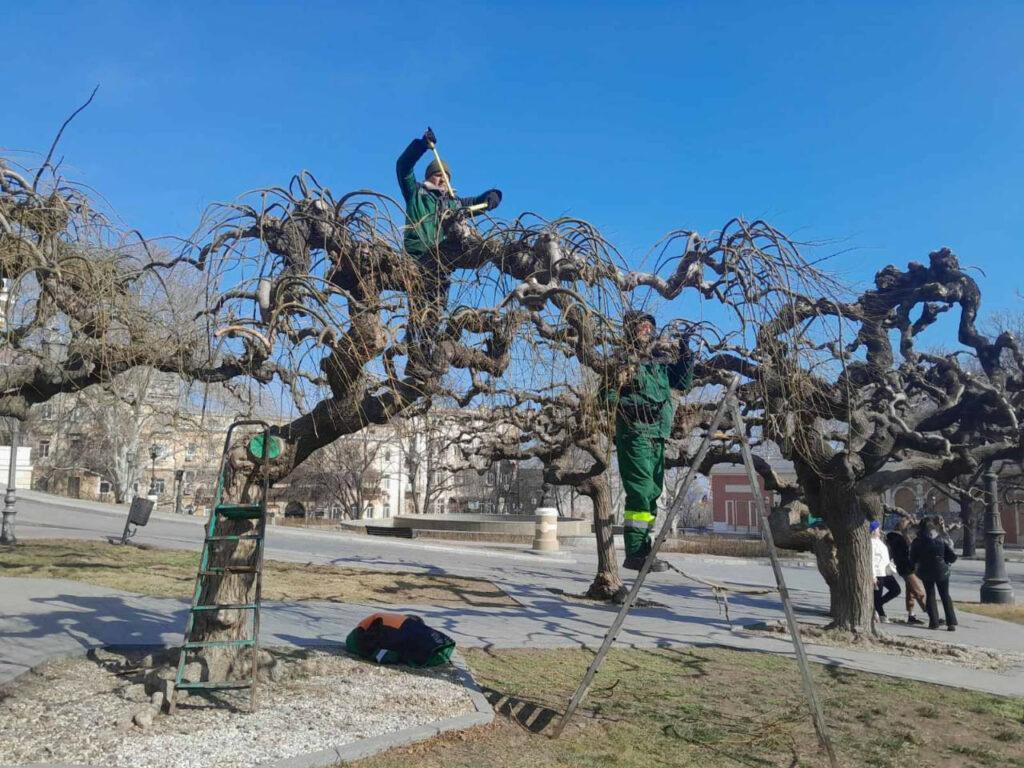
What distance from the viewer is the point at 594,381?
20.1ft

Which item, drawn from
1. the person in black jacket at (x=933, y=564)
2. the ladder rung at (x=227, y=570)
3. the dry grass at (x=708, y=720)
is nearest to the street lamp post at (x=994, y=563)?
the person in black jacket at (x=933, y=564)

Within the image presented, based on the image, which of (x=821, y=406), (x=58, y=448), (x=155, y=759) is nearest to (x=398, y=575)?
(x=821, y=406)

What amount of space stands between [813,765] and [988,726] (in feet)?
7.36

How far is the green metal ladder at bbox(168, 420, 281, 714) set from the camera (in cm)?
570

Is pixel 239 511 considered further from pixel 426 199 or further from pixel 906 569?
pixel 906 569

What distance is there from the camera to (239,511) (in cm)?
633

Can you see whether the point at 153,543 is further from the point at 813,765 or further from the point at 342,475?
the point at 342,475

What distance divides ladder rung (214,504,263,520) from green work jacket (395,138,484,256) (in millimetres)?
2559

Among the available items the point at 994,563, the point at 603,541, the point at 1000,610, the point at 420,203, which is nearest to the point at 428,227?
the point at 420,203

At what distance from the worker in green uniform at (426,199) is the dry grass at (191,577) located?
6723 mm

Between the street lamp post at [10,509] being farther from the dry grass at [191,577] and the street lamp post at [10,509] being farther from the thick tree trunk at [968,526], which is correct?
the thick tree trunk at [968,526]

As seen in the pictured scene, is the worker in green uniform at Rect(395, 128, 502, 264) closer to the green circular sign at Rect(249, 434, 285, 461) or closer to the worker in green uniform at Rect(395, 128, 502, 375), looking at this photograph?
the worker in green uniform at Rect(395, 128, 502, 375)

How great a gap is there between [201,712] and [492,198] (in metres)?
4.87

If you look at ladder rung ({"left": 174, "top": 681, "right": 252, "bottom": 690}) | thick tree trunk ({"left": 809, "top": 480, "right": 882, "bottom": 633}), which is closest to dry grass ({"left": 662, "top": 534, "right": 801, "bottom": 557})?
thick tree trunk ({"left": 809, "top": 480, "right": 882, "bottom": 633})
